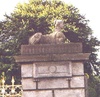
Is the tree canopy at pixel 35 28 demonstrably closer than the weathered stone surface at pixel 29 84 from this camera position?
No

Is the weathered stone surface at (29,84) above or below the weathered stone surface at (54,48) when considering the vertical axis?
below

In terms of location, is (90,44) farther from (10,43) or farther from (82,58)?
(82,58)

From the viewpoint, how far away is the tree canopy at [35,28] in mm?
32125

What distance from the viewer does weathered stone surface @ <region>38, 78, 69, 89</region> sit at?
8562 mm

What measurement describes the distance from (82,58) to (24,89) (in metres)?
1.41

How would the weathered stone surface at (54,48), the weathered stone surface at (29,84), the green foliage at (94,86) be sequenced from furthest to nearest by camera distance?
the green foliage at (94,86), the weathered stone surface at (54,48), the weathered stone surface at (29,84)

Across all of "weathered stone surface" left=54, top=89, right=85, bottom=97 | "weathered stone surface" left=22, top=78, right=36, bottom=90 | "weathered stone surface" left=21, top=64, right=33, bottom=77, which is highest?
"weathered stone surface" left=21, top=64, right=33, bottom=77

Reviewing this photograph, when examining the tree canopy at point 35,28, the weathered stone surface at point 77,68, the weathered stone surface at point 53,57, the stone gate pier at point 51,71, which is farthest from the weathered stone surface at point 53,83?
the tree canopy at point 35,28

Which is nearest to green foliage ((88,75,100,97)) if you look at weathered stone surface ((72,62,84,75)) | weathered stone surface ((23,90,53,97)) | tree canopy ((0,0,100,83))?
tree canopy ((0,0,100,83))

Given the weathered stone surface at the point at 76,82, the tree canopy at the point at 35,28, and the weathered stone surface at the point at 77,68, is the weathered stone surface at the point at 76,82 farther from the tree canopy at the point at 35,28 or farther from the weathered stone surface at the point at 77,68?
the tree canopy at the point at 35,28

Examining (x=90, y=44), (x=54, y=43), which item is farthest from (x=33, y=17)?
(x=54, y=43)

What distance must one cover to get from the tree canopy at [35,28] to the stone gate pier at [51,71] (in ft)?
73.1

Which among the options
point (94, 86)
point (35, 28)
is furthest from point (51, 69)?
point (94, 86)

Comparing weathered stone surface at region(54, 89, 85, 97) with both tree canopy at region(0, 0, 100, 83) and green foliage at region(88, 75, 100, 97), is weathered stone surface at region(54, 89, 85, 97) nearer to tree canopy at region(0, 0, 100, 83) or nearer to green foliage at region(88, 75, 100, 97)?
tree canopy at region(0, 0, 100, 83)
